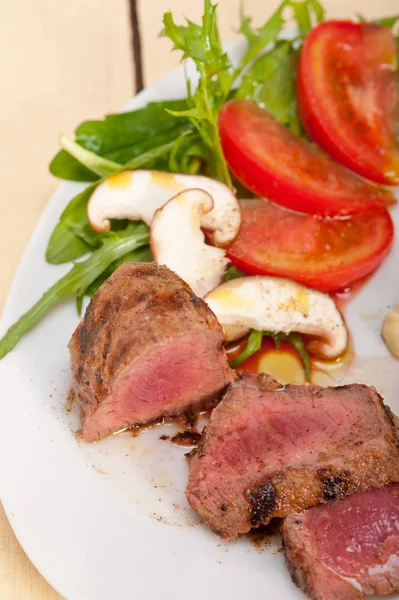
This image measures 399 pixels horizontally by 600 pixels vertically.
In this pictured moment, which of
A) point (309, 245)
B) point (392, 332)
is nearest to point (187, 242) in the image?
point (309, 245)

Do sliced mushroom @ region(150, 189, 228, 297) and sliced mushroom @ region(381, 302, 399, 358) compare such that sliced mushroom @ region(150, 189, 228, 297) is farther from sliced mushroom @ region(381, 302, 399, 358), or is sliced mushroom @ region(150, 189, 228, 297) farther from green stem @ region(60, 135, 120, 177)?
sliced mushroom @ region(381, 302, 399, 358)

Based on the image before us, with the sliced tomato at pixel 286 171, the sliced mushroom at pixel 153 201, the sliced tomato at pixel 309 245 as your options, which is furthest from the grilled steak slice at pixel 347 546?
the sliced tomato at pixel 286 171

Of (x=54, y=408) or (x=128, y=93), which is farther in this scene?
(x=128, y=93)

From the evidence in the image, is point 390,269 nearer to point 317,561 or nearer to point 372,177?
point 372,177

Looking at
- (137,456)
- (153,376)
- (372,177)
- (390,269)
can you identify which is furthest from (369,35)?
(137,456)

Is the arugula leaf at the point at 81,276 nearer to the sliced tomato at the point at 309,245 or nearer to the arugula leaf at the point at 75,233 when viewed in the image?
the arugula leaf at the point at 75,233

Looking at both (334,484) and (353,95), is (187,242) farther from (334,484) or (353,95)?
(353,95)

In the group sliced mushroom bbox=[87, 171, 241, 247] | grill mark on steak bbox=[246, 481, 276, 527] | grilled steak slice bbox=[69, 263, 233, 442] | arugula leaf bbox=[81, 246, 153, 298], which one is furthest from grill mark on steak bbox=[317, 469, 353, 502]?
arugula leaf bbox=[81, 246, 153, 298]
